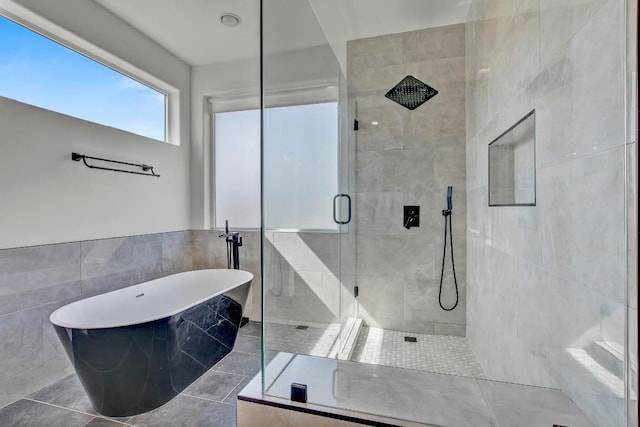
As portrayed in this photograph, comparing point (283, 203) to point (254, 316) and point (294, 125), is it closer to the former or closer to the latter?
point (294, 125)

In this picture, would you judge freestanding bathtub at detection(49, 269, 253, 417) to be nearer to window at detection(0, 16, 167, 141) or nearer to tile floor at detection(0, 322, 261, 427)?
tile floor at detection(0, 322, 261, 427)

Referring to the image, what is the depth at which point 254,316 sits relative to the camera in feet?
10.2

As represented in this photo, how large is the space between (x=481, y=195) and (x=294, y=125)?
1.34m

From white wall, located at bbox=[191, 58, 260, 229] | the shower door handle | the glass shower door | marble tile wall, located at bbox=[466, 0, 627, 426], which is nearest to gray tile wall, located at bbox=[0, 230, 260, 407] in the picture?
white wall, located at bbox=[191, 58, 260, 229]

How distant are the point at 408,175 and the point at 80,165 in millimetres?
2524

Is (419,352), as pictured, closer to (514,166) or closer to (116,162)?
(514,166)

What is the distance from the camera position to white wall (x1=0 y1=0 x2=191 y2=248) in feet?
6.01

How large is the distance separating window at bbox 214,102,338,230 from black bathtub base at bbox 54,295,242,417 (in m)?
0.92

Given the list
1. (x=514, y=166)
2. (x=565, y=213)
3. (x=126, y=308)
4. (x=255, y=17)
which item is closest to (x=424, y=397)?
(x=565, y=213)

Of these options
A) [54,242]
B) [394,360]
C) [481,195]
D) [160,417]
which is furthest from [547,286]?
[54,242]

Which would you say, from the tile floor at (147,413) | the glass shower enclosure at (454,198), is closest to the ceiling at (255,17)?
the glass shower enclosure at (454,198)

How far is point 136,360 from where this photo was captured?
1.63 m

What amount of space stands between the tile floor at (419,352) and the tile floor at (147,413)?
0.86m

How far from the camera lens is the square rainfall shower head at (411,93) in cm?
248
